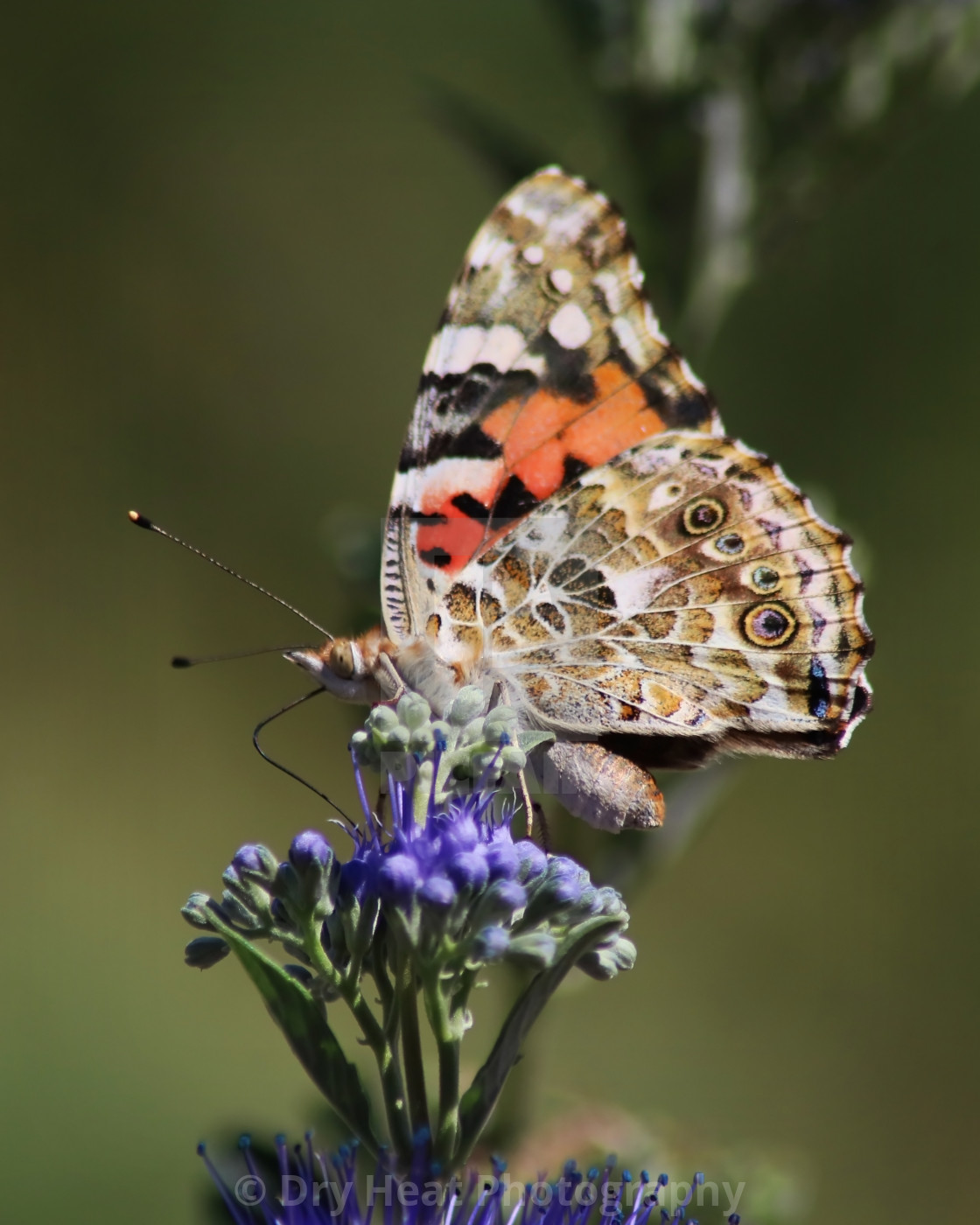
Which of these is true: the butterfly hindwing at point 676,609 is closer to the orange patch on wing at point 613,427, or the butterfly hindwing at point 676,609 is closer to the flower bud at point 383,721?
the orange patch on wing at point 613,427

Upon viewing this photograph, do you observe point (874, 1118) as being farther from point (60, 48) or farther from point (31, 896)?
point (60, 48)

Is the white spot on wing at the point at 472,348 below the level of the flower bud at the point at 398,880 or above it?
above

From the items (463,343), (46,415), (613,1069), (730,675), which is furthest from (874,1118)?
(46,415)

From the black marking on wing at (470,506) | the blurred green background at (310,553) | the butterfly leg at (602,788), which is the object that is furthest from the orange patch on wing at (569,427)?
the blurred green background at (310,553)

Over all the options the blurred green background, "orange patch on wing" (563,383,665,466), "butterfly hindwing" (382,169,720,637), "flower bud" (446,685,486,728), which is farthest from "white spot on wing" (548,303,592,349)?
the blurred green background

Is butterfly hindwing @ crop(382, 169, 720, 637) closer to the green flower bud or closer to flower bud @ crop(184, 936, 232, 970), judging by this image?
the green flower bud

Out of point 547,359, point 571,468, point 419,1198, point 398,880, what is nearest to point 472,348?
point 547,359

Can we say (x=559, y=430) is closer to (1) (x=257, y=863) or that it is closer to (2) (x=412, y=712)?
(2) (x=412, y=712)

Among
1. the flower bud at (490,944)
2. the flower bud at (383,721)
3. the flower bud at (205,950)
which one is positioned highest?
the flower bud at (383,721)

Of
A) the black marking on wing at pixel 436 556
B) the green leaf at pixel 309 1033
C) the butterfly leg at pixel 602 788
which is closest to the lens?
the green leaf at pixel 309 1033
